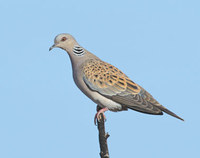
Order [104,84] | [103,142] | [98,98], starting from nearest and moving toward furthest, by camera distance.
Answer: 1. [103,142]
2. [98,98]
3. [104,84]

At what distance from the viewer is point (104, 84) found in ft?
29.8

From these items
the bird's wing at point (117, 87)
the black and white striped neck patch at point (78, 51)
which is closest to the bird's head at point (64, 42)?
the black and white striped neck patch at point (78, 51)

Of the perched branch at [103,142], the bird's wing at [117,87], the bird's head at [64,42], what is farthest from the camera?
the bird's head at [64,42]

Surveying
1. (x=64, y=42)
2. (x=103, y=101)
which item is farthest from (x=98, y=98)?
(x=64, y=42)

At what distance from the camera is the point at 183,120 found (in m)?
8.78

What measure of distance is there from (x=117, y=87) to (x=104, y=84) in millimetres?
320

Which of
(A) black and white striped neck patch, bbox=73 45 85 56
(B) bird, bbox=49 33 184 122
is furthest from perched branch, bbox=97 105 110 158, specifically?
(A) black and white striped neck patch, bbox=73 45 85 56

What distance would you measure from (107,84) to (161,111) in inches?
56.0

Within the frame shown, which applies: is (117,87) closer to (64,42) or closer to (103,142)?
(103,142)

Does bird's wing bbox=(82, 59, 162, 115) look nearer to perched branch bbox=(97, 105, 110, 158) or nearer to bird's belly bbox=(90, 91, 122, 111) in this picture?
bird's belly bbox=(90, 91, 122, 111)

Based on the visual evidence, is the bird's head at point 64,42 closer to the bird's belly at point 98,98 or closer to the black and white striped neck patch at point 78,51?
the black and white striped neck patch at point 78,51

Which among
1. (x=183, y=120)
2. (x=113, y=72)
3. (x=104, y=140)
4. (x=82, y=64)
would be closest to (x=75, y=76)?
(x=82, y=64)

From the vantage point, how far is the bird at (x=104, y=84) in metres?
8.96

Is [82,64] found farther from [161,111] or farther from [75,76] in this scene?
[161,111]
